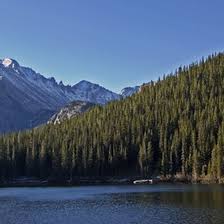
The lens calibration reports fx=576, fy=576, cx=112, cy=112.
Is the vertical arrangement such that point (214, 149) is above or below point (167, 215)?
above

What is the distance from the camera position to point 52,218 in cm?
9350

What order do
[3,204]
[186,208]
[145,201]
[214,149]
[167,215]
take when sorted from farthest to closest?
[214,149], [3,204], [145,201], [186,208], [167,215]

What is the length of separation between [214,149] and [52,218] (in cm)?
10829

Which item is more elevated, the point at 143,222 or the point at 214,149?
the point at 214,149

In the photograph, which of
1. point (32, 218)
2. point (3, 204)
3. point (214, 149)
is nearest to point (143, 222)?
point (32, 218)

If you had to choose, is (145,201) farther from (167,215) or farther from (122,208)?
(167,215)

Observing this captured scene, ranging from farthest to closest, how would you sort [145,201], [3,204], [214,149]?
[214,149] → [3,204] → [145,201]

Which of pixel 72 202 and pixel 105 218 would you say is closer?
Result: pixel 105 218

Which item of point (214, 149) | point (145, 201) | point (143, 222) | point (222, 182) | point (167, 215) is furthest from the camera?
point (214, 149)

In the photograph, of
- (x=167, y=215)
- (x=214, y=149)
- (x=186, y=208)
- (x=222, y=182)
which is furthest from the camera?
(x=214, y=149)

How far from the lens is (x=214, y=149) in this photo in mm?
192375

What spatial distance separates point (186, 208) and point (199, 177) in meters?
99.3

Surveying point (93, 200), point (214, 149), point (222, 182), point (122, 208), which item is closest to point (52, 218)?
Answer: point (122, 208)

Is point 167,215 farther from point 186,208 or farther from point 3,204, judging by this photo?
point 3,204
